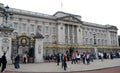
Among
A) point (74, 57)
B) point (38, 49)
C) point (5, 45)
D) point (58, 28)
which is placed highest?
point (58, 28)

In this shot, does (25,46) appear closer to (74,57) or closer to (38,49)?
(38,49)

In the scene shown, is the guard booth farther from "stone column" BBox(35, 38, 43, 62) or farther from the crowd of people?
the crowd of people

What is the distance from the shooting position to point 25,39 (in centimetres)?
2481

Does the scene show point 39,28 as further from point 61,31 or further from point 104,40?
point 104,40

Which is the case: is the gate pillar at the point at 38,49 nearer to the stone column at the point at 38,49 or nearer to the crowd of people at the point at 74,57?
the stone column at the point at 38,49

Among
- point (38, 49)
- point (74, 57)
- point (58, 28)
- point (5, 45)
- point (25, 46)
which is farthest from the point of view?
point (58, 28)

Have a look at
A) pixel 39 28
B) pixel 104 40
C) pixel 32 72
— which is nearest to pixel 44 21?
pixel 39 28

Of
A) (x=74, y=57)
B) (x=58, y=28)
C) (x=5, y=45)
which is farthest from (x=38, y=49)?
(x=58, y=28)

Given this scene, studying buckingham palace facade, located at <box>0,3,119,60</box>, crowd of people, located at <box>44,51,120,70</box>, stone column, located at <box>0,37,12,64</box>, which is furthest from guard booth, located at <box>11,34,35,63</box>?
buckingham palace facade, located at <box>0,3,119,60</box>

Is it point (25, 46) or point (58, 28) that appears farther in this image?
point (58, 28)

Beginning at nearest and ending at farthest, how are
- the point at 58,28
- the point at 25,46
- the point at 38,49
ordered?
the point at 38,49, the point at 25,46, the point at 58,28

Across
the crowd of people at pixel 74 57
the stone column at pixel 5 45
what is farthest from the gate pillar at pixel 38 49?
the stone column at pixel 5 45

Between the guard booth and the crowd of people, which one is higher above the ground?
the guard booth

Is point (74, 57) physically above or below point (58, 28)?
below
